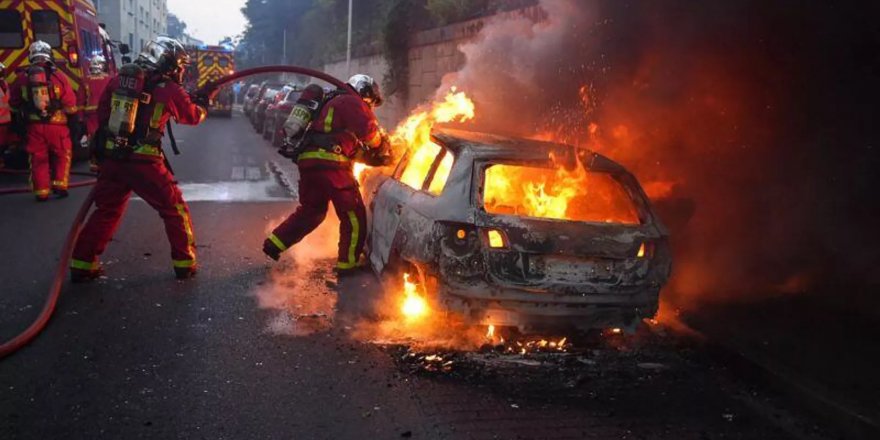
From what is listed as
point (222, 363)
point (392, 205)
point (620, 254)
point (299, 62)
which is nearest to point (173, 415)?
point (222, 363)

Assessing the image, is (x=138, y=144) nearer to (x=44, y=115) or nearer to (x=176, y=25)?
(x=44, y=115)

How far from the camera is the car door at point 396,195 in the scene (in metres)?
4.93

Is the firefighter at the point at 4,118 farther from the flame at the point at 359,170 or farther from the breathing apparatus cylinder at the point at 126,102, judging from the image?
the flame at the point at 359,170

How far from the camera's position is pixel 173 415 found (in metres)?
3.32

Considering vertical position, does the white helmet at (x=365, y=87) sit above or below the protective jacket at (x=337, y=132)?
above

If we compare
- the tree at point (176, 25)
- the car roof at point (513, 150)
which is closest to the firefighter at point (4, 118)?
the car roof at point (513, 150)

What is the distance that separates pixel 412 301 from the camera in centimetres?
459

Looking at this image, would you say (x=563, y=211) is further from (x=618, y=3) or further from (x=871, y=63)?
(x=618, y=3)

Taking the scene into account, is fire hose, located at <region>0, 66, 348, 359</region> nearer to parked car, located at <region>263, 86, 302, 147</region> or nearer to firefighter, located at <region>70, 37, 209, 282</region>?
firefighter, located at <region>70, 37, 209, 282</region>

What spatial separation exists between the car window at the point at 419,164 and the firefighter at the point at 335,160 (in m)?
0.49

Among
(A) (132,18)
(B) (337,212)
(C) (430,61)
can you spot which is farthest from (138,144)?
(A) (132,18)

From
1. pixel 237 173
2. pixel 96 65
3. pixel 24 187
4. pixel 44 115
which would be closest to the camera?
pixel 44 115

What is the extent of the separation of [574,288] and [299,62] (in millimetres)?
52447

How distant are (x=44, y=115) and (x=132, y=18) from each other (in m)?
46.9
